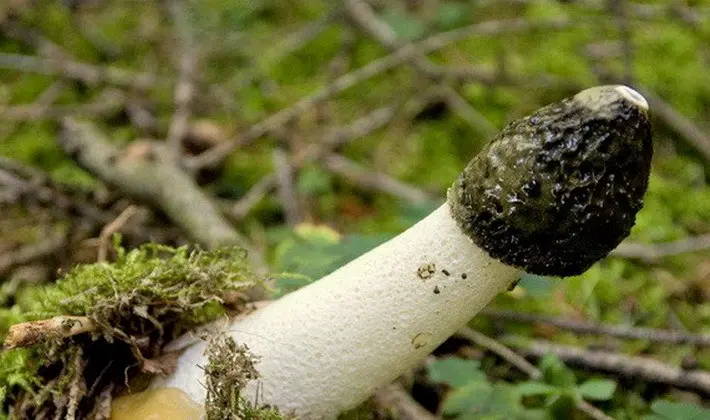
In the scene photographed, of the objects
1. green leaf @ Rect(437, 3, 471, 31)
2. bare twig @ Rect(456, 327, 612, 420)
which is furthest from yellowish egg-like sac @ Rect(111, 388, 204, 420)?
green leaf @ Rect(437, 3, 471, 31)

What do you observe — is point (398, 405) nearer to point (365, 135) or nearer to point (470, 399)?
point (470, 399)

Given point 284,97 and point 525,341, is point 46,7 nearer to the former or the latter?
point 284,97

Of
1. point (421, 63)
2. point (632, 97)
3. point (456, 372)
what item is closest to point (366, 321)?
point (456, 372)

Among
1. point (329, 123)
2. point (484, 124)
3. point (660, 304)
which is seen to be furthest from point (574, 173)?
point (329, 123)

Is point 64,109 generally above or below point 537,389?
above

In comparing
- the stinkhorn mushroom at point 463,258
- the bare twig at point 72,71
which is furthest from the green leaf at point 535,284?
the bare twig at point 72,71

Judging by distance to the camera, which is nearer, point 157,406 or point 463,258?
point 463,258
